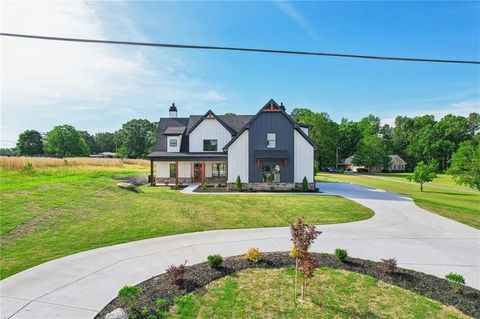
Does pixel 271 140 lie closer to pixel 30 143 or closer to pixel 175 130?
pixel 175 130

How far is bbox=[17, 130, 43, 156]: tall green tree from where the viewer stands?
292ft

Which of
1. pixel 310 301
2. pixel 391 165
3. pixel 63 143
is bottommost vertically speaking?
pixel 310 301

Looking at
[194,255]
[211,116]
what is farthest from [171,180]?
[194,255]

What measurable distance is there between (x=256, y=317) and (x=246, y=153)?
791 inches

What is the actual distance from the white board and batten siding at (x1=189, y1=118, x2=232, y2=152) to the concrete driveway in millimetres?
18318

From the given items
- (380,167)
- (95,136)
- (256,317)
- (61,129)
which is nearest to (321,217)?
(256,317)

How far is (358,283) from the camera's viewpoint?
6836 mm

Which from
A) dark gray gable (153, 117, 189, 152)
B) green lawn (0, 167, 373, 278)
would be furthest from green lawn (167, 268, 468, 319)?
dark gray gable (153, 117, 189, 152)

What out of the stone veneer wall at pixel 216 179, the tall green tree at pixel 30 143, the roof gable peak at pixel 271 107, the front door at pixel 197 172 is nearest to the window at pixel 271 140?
the roof gable peak at pixel 271 107

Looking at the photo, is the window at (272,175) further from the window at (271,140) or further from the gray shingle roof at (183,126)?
the gray shingle roof at (183,126)

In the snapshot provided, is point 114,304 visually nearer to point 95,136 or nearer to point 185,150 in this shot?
point 185,150

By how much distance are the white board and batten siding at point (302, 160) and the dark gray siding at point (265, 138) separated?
398 mm

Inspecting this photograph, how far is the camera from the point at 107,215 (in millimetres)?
13258

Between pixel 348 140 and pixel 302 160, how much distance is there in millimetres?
67697
